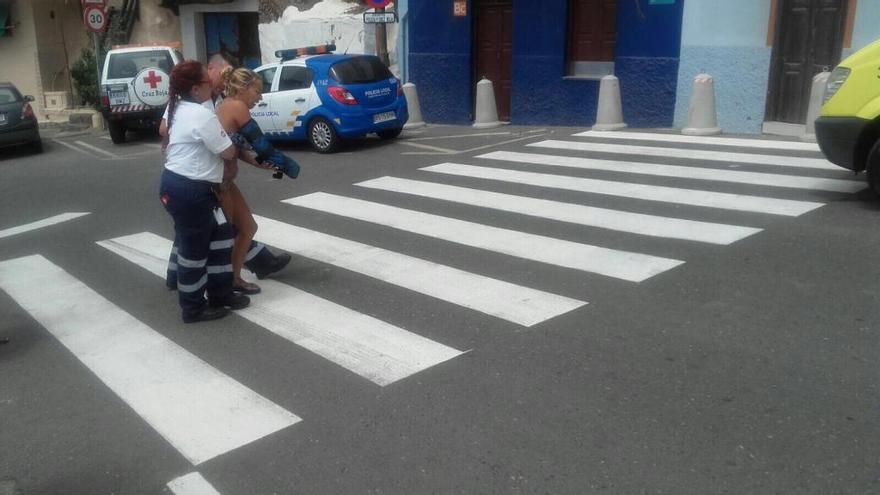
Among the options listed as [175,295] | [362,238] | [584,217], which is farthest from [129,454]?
[584,217]

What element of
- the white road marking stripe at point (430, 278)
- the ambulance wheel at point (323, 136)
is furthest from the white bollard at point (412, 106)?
the white road marking stripe at point (430, 278)

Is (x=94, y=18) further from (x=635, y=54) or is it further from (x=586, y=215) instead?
(x=586, y=215)

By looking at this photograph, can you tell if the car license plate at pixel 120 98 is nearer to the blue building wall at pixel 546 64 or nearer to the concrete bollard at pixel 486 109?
the blue building wall at pixel 546 64

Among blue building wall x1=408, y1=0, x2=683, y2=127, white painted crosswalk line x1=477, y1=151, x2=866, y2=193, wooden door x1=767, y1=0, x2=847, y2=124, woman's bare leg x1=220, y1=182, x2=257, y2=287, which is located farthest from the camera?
blue building wall x1=408, y1=0, x2=683, y2=127

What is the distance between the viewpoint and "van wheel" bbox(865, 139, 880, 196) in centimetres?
773

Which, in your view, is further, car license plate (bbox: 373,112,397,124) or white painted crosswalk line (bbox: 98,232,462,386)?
car license plate (bbox: 373,112,397,124)

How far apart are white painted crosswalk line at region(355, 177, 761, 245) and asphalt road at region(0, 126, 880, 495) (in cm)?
4

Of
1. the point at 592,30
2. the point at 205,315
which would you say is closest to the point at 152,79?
the point at 592,30

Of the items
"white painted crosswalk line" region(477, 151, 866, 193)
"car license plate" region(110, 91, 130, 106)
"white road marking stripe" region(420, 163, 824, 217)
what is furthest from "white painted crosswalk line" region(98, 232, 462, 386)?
"car license plate" region(110, 91, 130, 106)

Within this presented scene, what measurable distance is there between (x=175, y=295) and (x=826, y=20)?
411 inches

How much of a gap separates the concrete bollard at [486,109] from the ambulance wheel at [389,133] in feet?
7.12

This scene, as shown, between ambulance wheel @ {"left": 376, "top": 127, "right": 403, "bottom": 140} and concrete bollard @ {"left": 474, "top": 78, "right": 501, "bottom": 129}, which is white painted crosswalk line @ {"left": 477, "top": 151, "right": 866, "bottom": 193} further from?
concrete bollard @ {"left": 474, "top": 78, "right": 501, "bottom": 129}

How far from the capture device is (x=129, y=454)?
418cm

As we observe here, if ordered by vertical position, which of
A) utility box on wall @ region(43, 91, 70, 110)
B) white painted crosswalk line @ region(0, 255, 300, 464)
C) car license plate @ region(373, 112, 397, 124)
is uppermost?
car license plate @ region(373, 112, 397, 124)
